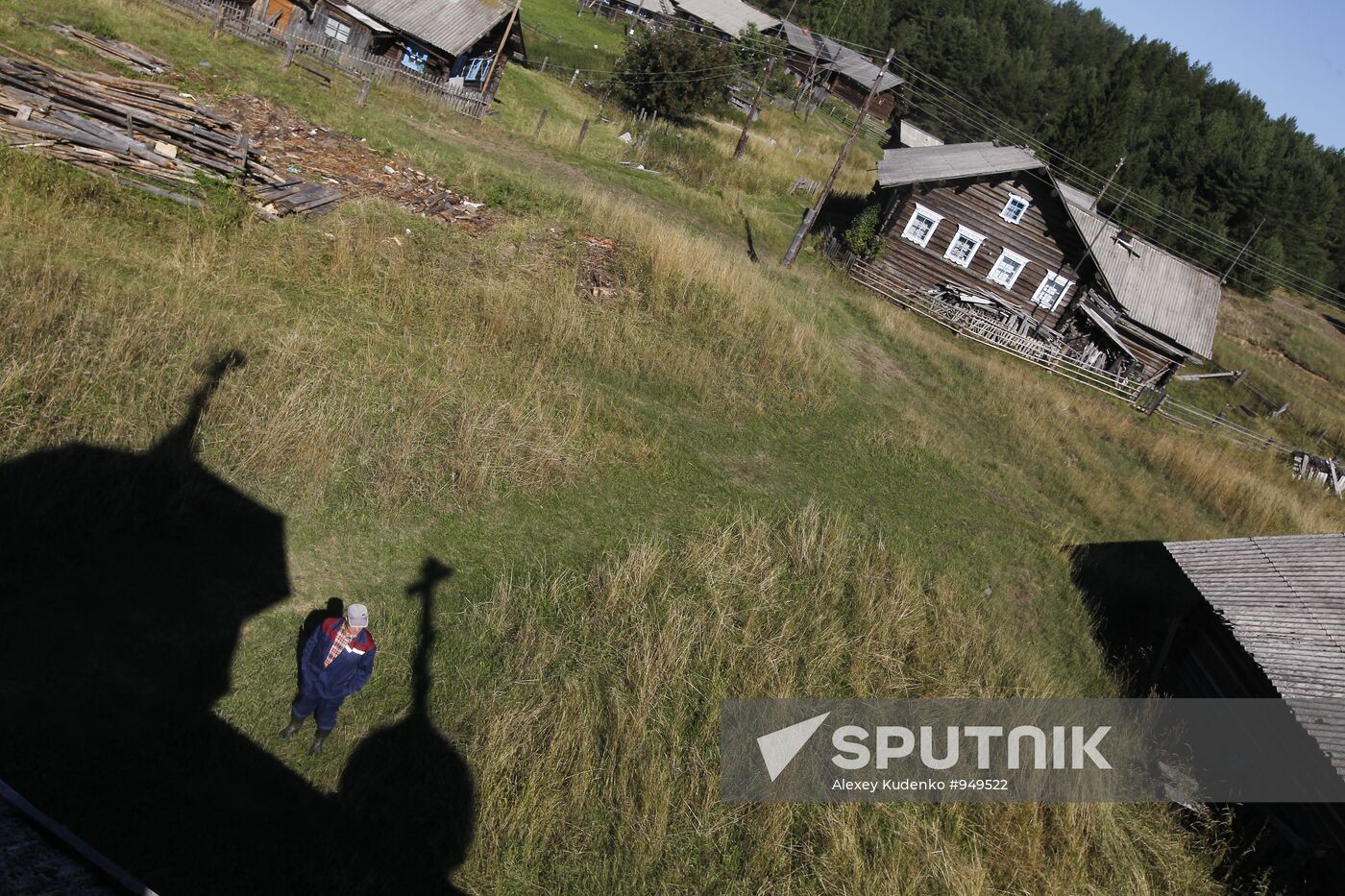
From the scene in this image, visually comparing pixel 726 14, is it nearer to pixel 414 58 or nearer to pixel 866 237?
pixel 414 58

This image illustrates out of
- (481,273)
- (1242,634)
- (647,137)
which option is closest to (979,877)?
(1242,634)

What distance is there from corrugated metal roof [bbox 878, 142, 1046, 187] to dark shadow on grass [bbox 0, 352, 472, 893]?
78.4 feet

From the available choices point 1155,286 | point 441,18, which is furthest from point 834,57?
point 1155,286

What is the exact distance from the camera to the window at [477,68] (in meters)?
32.3

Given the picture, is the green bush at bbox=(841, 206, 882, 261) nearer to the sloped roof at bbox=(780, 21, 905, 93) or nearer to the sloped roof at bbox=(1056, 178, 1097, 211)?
the sloped roof at bbox=(1056, 178, 1097, 211)

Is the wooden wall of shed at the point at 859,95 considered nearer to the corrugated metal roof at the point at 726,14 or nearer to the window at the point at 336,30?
the corrugated metal roof at the point at 726,14

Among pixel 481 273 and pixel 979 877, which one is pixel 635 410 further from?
pixel 979 877

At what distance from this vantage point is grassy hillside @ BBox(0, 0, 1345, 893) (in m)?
7.14

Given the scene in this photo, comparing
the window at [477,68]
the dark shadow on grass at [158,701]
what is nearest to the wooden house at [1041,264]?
the window at [477,68]

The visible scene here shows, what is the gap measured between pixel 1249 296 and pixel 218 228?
223 ft

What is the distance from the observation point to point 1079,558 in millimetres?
14250

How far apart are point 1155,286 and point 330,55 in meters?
29.0

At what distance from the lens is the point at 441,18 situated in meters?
30.8

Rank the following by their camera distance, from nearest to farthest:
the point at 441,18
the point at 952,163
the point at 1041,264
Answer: the point at 1041,264 → the point at 952,163 → the point at 441,18
